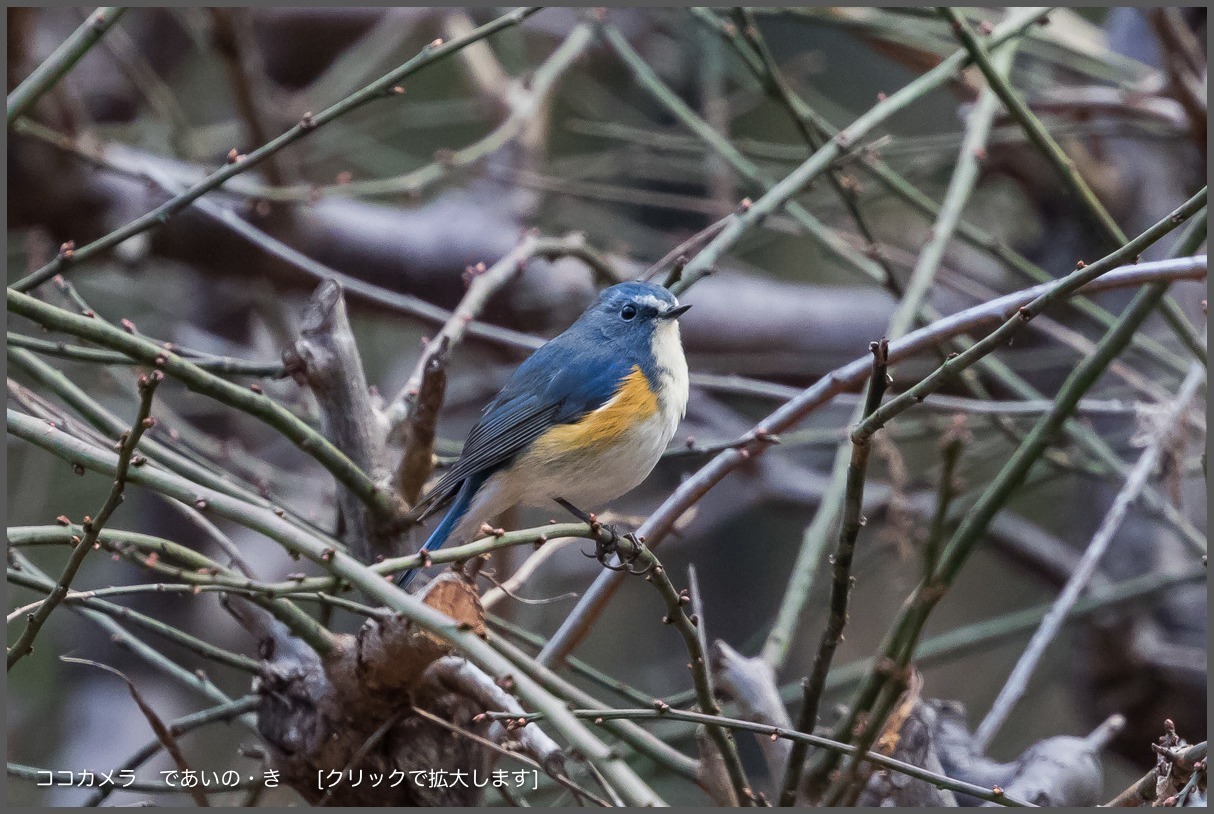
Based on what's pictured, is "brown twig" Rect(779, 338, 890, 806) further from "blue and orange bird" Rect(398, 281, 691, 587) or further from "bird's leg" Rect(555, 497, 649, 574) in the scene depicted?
"blue and orange bird" Rect(398, 281, 691, 587)

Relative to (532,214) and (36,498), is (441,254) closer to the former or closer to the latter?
(532,214)

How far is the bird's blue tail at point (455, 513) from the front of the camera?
7.30ft

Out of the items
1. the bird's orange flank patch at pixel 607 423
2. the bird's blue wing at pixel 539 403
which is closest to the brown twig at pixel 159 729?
the bird's blue wing at pixel 539 403

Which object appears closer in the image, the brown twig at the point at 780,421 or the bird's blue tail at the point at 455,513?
the brown twig at the point at 780,421

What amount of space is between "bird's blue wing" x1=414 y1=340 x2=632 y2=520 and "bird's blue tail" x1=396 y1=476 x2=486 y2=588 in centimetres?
2

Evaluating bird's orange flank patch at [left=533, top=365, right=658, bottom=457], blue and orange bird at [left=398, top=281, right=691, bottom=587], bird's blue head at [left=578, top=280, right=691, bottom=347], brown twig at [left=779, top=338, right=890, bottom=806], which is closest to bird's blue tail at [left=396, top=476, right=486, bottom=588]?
blue and orange bird at [left=398, top=281, right=691, bottom=587]

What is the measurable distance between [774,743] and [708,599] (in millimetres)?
3167

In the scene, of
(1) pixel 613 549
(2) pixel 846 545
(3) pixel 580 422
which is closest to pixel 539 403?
(3) pixel 580 422

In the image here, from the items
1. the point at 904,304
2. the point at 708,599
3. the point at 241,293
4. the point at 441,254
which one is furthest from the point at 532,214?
the point at 904,304

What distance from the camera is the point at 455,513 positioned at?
226cm

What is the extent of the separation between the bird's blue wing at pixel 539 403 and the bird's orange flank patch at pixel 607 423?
25 mm

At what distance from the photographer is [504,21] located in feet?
6.32

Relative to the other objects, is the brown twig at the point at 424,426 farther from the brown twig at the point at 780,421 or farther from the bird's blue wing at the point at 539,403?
the brown twig at the point at 780,421

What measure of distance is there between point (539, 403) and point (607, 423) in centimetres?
19
